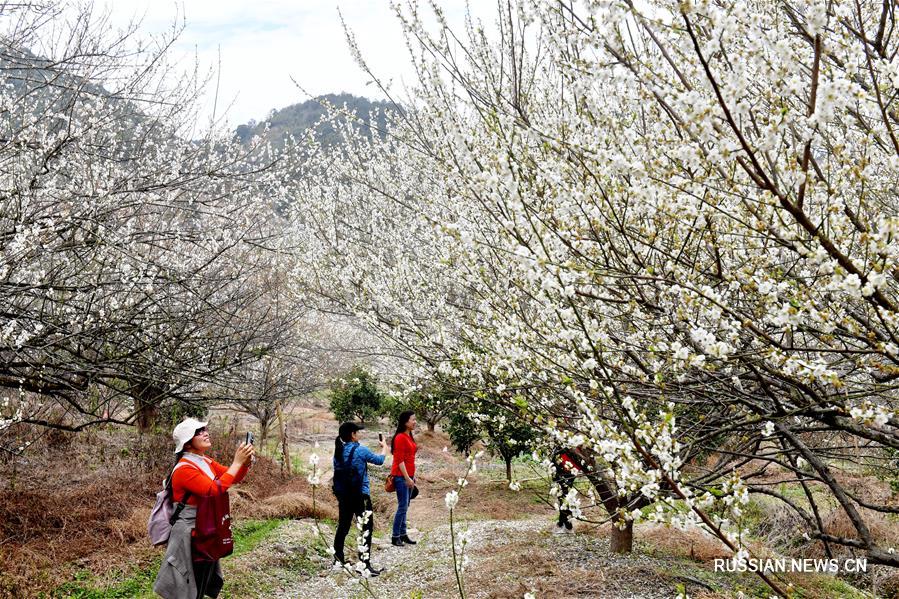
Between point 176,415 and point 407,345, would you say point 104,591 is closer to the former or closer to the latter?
point 407,345

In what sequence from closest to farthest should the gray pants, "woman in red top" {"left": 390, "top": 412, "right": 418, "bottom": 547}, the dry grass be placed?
1. the gray pants
2. the dry grass
3. "woman in red top" {"left": 390, "top": 412, "right": 418, "bottom": 547}

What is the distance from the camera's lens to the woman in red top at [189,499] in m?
4.39

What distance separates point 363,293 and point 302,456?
1182 cm

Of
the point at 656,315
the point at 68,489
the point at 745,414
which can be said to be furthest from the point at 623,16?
the point at 68,489

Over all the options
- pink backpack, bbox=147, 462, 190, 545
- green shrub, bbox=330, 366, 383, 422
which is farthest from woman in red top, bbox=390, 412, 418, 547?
green shrub, bbox=330, 366, 383, 422

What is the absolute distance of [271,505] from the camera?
10.7m

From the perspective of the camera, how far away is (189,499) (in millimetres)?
4504

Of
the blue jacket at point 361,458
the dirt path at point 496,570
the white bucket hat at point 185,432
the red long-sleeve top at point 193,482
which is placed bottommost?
the dirt path at point 496,570

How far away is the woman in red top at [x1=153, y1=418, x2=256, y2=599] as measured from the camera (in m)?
4.39

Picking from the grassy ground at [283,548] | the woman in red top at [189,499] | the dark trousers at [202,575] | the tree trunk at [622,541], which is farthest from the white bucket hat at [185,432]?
the tree trunk at [622,541]

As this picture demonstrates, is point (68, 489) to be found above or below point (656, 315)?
below

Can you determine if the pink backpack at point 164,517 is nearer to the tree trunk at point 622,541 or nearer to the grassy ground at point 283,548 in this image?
the grassy ground at point 283,548

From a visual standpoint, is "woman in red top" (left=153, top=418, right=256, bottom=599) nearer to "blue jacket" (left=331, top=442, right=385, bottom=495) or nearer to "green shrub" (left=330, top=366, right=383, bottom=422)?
"blue jacket" (left=331, top=442, right=385, bottom=495)

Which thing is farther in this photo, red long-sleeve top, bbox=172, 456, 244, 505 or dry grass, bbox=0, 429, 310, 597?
dry grass, bbox=0, 429, 310, 597
